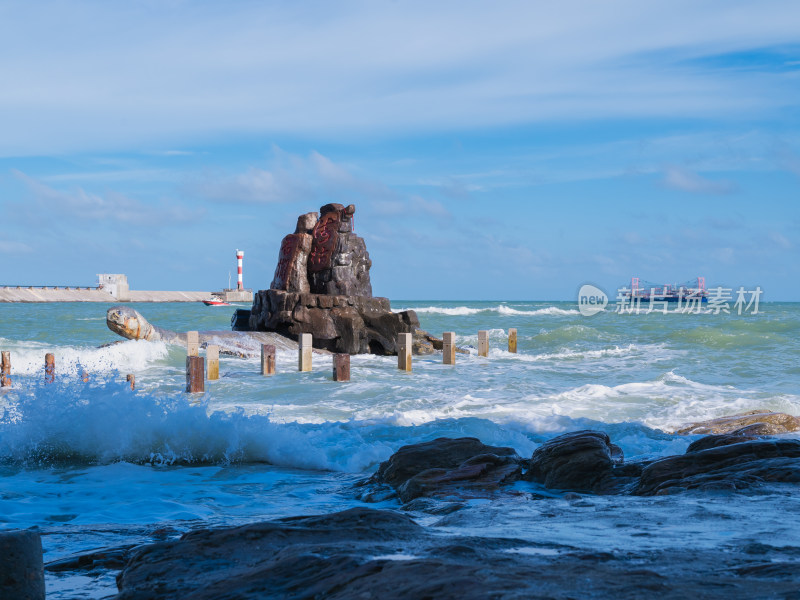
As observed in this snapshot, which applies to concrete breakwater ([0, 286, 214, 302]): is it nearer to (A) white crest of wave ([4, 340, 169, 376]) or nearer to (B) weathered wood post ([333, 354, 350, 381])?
(A) white crest of wave ([4, 340, 169, 376])

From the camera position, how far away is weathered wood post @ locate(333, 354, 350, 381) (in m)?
15.0

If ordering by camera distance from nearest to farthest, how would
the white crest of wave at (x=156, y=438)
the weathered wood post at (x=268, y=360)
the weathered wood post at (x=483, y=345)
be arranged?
the white crest of wave at (x=156, y=438) < the weathered wood post at (x=268, y=360) < the weathered wood post at (x=483, y=345)

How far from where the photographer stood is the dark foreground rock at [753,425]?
27.9 feet

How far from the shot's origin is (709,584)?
265 centimetres

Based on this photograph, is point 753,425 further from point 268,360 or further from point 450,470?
point 268,360

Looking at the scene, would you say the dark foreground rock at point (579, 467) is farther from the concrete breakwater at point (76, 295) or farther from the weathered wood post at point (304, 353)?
the concrete breakwater at point (76, 295)

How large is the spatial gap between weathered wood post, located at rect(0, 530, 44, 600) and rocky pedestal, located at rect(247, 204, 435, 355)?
18.2 meters

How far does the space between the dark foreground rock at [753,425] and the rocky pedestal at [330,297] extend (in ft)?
41.7

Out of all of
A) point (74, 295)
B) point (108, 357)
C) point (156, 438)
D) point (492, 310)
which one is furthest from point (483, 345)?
point (74, 295)

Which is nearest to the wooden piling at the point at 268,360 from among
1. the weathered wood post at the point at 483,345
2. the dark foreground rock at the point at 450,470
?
the weathered wood post at the point at 483,345

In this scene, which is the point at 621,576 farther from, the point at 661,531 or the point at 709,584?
the point at 661,531

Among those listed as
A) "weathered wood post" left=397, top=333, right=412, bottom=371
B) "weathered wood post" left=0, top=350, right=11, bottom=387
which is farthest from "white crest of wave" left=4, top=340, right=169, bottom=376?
"weathered wood post" left=397, top=333, right=412, bottom=371

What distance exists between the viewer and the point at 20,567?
2910 mm

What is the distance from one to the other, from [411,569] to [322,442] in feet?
19.5
